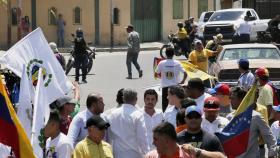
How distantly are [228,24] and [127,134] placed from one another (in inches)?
1097

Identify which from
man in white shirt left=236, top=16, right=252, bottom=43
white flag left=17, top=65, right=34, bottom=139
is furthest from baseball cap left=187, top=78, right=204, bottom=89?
man in white shirt left=236, top=16, right=252, bottom=43

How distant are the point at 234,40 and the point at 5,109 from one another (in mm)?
29387

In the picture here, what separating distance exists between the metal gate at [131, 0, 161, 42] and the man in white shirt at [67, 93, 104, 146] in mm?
38430

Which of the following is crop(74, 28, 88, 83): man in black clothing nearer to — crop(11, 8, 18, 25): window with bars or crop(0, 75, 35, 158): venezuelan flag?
crop(11, 8, 18, 25): window with bars

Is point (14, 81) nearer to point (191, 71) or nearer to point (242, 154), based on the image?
point (191, 71)

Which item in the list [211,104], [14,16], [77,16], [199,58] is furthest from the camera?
[77,16]

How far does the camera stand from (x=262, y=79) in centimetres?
1235

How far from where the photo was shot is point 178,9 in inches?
1998

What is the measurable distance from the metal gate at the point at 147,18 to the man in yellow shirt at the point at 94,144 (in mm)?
39528

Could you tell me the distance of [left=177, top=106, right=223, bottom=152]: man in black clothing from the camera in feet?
24.0

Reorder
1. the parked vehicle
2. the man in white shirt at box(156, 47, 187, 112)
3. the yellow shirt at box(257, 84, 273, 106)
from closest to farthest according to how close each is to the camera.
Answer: the yellow shirt at box(257, 84, 273, 106) < the man in white shirt at box(156, 47, 187, 112) < the parked vehicle

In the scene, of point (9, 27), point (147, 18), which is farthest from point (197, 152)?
point (147, 18)

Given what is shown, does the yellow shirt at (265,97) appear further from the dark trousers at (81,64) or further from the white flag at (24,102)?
the dark trousers at (81,64)

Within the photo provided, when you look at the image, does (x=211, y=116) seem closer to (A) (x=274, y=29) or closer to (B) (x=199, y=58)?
(B) (x=199, y=58)
